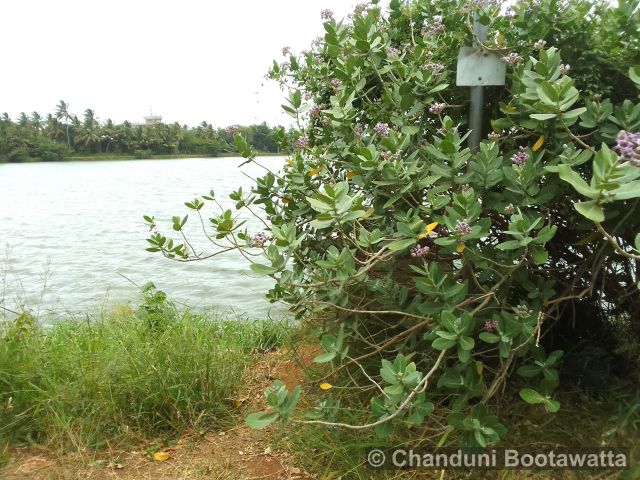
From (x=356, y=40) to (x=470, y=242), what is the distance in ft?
3.15

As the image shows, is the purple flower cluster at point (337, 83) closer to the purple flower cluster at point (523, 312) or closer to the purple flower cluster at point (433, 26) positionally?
the purple flower cluster at point (433, 26)

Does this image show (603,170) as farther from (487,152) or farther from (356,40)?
(356,40)

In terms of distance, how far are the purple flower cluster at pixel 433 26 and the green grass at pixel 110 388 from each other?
1839 mm

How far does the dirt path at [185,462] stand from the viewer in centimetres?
208

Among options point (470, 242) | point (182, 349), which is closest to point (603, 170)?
point (470, 242)

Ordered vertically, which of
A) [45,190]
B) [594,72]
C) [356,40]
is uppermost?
[356,40]

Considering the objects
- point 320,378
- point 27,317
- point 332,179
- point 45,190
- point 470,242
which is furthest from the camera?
point 45,190

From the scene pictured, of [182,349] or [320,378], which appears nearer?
[320,378]

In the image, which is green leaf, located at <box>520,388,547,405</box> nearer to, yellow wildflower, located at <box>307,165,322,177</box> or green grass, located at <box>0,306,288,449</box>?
yellow wildflower, located at <box>307,165,322,177</box>

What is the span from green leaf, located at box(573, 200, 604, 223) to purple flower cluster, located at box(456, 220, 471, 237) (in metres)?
0.37

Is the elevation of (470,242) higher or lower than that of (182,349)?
higher

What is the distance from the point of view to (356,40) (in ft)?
6.87

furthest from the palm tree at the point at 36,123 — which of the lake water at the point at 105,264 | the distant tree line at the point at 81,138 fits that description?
the lake water at the point at 105,264

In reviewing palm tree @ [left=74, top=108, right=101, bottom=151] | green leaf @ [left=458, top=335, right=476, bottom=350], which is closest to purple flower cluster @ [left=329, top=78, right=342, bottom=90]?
green leaf @ [left=458, top=335, right=476, bottom=350]
